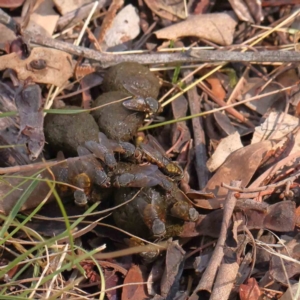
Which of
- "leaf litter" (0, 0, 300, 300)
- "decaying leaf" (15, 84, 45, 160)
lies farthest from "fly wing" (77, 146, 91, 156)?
"decaying leaf" (15, 84, 45, 160)

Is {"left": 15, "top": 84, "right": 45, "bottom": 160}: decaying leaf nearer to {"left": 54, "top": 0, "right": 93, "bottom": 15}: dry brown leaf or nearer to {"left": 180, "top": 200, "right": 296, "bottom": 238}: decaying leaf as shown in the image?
{"left": 54, "top": 0, "right": 93, "bottom": 15}: dry brown leaf

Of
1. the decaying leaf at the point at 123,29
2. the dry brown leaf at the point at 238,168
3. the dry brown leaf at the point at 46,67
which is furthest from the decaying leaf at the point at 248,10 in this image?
the dry brown leaf at the point at 46,67

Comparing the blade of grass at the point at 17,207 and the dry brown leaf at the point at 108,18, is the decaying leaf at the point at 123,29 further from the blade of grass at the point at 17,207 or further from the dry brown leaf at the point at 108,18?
the blade of grass at the point at 17,207

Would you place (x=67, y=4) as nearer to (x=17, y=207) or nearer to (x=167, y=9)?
(x=167, y=9)

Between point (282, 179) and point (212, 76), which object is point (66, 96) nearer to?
point (212, 76)

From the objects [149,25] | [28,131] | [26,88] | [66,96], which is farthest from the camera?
[149,25]

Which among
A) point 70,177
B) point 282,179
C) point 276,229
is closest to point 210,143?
point 282,179

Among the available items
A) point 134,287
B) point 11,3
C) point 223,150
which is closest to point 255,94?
point 223,150
